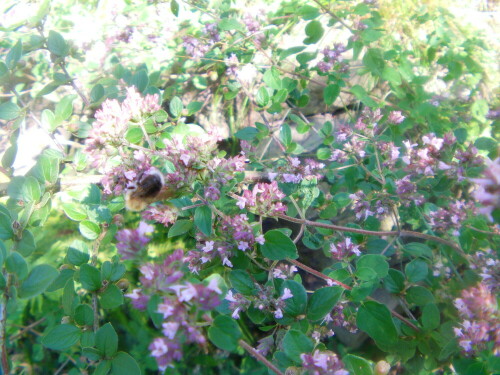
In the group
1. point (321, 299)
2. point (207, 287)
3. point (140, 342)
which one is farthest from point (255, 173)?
point (140, 342)

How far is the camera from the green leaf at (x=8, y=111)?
6.97 feet

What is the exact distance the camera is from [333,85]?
264 cm

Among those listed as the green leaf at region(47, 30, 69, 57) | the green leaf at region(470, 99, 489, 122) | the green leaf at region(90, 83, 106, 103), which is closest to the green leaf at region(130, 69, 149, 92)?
the green leaf at region(90, 83, 106, 103)

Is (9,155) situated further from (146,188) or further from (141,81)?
(146,188)

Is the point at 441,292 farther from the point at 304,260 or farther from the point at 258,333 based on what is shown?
the point at 258,333

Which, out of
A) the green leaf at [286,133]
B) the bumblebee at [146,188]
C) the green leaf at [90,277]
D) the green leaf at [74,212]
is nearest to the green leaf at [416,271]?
the green leaf at [286,133]

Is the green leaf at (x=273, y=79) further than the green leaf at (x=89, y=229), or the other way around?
the green leaf at (x=273, y=79)

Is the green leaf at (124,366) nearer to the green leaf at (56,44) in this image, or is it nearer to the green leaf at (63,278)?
the green leaf at (63,278)

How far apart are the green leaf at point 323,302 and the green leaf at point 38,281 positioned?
3.73ft

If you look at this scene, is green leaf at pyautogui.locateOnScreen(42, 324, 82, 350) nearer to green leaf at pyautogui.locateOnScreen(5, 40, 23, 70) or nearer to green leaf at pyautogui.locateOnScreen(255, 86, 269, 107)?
green leaf at pyautogui.locateOnScreen(5, 40, 23, 70)

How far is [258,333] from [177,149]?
213cm

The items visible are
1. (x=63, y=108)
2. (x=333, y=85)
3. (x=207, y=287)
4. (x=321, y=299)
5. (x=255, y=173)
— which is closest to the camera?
(x=207, y=287)

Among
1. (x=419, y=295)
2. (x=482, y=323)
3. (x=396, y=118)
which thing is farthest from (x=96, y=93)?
(x=482, y=323)

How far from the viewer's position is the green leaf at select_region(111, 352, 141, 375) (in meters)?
1.48
